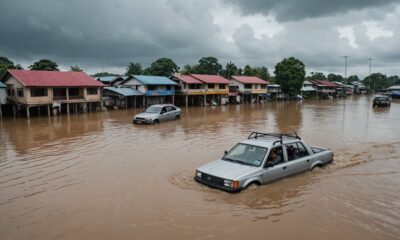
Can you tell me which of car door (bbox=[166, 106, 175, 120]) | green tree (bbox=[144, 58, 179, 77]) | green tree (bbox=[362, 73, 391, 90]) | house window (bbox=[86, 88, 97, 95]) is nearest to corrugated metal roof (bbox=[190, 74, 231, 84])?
green tree (bbox=[144, 58, 179, 77])

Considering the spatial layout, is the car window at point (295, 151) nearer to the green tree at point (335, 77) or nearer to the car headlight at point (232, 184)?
the car headlight at point (232, 184)

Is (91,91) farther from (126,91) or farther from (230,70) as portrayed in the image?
(230,70)

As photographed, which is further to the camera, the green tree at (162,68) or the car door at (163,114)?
the green tree at (162,68)

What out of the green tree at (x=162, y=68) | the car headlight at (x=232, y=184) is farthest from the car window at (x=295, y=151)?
the green tree at (x=162, y=68)

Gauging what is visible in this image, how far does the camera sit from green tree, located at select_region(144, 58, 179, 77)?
70250 mm

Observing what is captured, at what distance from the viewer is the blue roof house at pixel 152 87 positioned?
44.5 metres

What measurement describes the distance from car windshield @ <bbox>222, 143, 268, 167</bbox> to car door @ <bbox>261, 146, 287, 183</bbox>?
0.82 feet

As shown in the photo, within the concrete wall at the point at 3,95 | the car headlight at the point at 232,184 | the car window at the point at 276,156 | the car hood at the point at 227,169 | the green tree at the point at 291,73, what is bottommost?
the car headlight at the point at 232,184

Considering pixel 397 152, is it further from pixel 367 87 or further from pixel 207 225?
pixel 367 87

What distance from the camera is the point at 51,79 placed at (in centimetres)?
3316

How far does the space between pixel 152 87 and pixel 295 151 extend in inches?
1518

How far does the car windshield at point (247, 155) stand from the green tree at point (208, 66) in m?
70.1

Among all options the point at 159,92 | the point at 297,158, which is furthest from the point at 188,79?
the point at 297,158

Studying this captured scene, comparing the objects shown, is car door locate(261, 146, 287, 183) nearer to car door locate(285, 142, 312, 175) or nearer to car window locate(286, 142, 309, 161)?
car door locate(285, 142, 312, 175)
